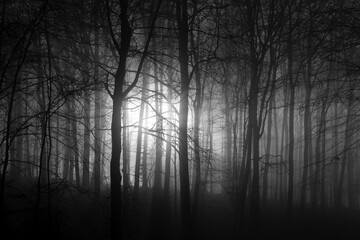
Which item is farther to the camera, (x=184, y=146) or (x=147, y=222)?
(x=147, y=222)

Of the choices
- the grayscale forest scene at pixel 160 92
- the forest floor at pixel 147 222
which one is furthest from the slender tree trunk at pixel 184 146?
the forest floor at pixel 147 222

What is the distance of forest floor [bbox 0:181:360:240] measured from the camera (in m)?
9.62

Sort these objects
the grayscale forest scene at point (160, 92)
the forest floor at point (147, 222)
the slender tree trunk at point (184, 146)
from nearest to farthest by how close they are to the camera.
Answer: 1. the grayscale forest scene at point (160, 92)
2. the slender tree trunk at point (184, 146)
3. the forest floor at point (147, 222)

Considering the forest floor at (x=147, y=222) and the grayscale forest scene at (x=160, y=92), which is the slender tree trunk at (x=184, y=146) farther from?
the forest floor at (x=147, y=222)

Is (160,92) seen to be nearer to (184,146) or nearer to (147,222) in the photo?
(184,146)

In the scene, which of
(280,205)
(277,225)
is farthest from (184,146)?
(280,205)

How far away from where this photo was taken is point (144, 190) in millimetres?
17359

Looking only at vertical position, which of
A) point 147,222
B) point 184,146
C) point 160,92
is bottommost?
point 147,222

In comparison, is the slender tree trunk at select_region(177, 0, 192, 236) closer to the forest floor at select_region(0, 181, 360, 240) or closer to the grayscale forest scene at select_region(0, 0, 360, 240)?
the grayscale forest scene at select_region(0, 0, 360, 240)

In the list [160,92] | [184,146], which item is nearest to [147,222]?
[160,92]

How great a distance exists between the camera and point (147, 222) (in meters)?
13.7

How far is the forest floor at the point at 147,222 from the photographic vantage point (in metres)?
9.62

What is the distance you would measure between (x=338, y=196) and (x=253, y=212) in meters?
11.8

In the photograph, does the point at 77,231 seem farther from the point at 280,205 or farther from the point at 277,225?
the point at 280,205
